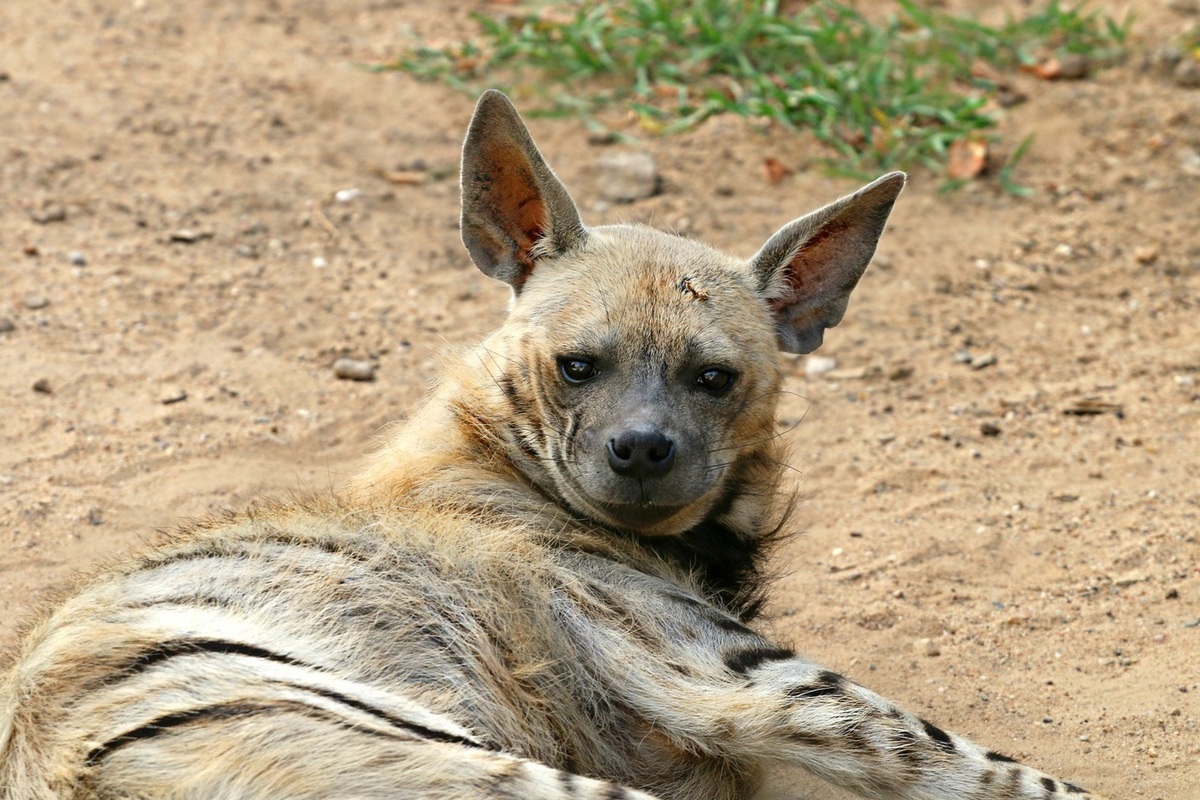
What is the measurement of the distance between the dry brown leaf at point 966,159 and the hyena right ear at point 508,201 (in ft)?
13.5

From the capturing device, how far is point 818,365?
668 cm

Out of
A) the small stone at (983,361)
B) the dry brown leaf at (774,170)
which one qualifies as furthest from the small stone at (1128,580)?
the dry brown leaf at (774,170)

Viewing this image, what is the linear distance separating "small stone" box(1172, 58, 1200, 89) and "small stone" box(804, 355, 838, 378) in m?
3.48

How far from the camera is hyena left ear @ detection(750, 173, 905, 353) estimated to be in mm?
4484

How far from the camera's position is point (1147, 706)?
4383mm

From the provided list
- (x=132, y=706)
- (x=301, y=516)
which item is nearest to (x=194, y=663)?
(x=132, y=706)

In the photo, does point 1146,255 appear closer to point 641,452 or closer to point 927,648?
point 927,648

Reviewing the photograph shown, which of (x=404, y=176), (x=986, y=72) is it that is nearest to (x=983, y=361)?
(x=986, y=72)

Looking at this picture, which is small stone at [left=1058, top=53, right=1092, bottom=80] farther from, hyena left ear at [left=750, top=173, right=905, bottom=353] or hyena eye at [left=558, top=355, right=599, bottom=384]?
hyena eye at [left=558, top=355, right=599, bottom=384]

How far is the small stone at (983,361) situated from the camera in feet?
21.7

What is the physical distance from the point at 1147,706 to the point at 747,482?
148 cm

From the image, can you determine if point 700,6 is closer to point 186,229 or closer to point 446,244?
point 446,244

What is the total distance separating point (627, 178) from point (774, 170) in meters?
0.86

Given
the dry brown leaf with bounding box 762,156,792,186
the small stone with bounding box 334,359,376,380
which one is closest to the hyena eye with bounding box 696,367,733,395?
the small stone with bounding box 334,359,376,380
